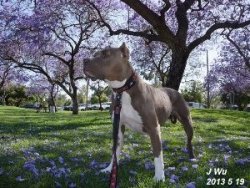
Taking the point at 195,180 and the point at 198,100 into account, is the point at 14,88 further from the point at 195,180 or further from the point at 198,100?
the point at 195,180

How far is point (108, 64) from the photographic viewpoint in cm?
598

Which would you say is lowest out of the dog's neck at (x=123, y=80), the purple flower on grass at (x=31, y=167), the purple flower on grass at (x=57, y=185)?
the purple flower on grass at (x=57, y=185)

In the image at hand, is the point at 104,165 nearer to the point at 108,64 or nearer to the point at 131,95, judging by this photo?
the point at 131,95

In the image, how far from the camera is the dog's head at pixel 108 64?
5.92 m

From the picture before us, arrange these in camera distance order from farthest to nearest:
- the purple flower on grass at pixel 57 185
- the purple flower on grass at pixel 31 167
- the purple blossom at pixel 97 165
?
1. the purple blossom at pixel 97 165
2. the purple flower on grass at pixel 31 167
3. the purple flower on grass at pixel 57 185

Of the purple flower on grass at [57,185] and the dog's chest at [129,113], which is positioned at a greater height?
the dog's chest at [129,113]

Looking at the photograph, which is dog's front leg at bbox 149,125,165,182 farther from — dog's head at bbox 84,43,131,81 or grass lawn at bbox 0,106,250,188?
dog's head at bbox 84,43,131,81

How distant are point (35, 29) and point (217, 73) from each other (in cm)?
2567

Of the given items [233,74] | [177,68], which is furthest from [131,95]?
[233,74]

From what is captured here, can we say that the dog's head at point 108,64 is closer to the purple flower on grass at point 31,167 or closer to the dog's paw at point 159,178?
the dog's paw at point 159,178

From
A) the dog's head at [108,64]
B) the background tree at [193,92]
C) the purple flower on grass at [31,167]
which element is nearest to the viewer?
the dog's head at [108,64]

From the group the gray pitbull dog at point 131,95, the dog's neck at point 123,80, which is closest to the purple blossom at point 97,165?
the gray pitbull dog at point 131,95

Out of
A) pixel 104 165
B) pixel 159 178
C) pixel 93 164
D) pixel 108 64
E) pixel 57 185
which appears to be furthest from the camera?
pixel 93 164

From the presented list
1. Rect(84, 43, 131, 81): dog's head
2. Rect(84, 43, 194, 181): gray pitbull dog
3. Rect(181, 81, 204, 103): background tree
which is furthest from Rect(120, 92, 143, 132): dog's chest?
Rect(181, 81, 204, 103): background tree
